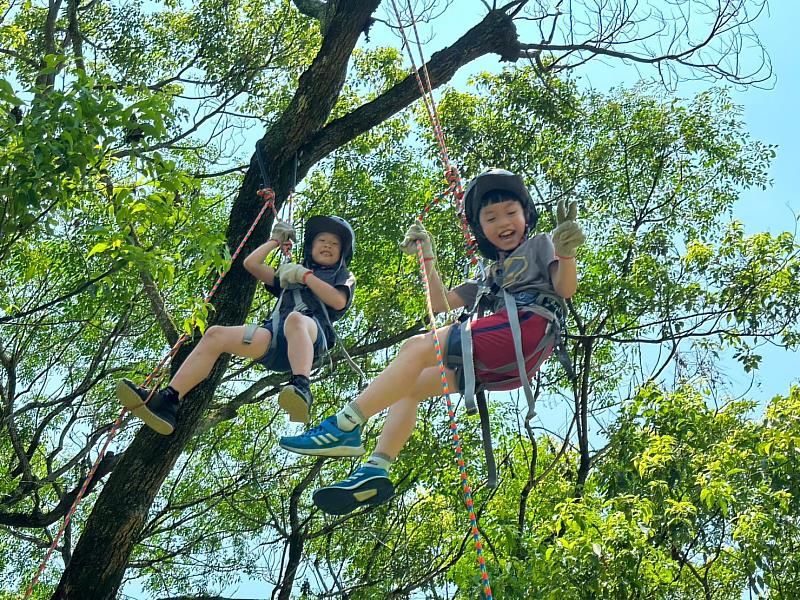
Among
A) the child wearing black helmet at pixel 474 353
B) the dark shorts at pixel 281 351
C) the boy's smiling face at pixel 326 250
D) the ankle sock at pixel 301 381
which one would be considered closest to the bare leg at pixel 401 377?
the child wearing black helmet at pixel 474 353

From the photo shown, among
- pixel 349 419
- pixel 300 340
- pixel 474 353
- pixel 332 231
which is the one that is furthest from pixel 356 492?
pixel 332 231

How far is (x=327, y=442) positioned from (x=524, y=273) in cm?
121

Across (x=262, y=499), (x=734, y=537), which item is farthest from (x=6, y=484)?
(x=734, y=537)

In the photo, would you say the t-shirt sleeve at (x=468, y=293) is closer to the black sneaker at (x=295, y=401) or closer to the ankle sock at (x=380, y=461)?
the black sneaker at (x=295, y=401)

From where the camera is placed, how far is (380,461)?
162 inches

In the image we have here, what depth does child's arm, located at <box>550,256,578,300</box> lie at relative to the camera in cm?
430

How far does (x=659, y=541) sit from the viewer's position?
6.82 meters

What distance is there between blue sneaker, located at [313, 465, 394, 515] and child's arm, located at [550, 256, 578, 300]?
114cm

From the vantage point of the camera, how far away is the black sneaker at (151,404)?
15.6 feet

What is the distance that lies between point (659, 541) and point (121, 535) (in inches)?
143

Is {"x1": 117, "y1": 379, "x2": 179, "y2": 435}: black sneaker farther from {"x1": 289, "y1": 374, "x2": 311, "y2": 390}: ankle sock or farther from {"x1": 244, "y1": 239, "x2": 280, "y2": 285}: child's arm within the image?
{"x1": 244, "y1": 239, "x2": 280, "y2": 285}: child's arm

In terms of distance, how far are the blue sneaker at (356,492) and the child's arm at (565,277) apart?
1136 mm

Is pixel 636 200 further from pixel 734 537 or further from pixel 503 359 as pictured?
pixel 503 359

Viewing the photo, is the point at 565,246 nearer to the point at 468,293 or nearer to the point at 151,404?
the point at 468,293
